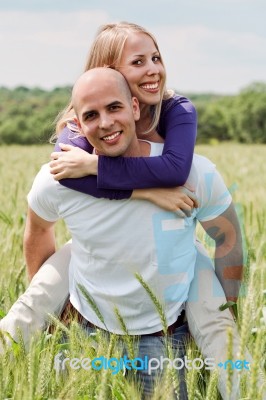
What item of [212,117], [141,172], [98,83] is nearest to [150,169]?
[141,172]

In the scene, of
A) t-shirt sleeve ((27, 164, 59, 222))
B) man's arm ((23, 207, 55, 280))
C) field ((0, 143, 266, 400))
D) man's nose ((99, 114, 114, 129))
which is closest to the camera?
field ((0, 143, 266, 400))

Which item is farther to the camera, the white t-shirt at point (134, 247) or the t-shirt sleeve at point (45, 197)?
the t-shirt sleeve at point (45, 197)

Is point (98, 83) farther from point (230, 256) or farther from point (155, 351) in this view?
point (155, 351)

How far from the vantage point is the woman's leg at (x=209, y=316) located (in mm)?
1943

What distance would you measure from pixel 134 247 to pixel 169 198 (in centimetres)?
17

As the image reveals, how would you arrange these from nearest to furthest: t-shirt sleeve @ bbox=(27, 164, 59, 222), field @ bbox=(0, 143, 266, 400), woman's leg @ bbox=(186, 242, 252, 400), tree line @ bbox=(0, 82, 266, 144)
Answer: field @ bbox=(0, 143, 266, 400)
woman's leg @ bbox=(186, 242, 252, 400)
t-shirt sleeve @ bbox=(27, 164, 59, 222)
tree line @ bbox=(0, 82, 266, 144)

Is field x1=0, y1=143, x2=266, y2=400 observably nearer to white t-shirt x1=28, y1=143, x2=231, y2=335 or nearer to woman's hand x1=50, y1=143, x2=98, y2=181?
white t-shirt x1=28, y1=143, x2=231, y2=335

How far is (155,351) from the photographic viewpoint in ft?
6.41

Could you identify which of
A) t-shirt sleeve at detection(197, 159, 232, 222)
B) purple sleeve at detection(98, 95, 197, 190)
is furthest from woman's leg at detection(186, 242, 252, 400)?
purple sleeve at detection(98, 95, 197, 190)

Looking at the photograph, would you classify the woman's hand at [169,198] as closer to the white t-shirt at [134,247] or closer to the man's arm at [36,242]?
the white t-shirt at [134,247]

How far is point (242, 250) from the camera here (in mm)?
2107

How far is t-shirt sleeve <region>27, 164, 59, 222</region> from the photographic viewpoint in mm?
2053

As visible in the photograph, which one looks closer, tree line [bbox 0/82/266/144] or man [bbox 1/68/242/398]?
man [bbox 1/68/242/398]

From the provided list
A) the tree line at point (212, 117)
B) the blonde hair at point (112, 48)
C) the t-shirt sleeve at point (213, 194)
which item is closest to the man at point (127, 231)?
the t-shirt sleeve at point (213, 194)
